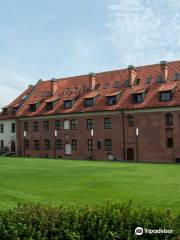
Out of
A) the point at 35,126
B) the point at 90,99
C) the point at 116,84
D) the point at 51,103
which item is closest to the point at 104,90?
the point at 116,84

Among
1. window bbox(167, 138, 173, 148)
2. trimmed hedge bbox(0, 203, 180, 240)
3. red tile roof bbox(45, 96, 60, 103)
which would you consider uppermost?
red tile roof bbox(45, 96, 60, 103)

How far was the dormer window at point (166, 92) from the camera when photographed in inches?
1834

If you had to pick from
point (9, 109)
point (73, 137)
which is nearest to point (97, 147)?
point (73, 137)

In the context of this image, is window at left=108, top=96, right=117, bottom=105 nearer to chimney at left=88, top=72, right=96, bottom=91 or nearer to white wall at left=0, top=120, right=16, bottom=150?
chimney at left=88, top=72, right=96, bottom=91

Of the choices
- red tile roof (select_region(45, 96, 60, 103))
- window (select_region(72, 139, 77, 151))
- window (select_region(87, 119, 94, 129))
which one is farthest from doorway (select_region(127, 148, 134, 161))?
red tile roof (select_region(45, 96, 60, 103))

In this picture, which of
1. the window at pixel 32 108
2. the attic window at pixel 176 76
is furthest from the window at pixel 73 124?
the attic window at pixel 176 76

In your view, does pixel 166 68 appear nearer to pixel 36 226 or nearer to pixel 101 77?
pixel 101 77

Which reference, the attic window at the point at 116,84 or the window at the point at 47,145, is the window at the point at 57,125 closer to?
the window at the point at 47,145

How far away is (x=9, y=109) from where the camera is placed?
6638 cm

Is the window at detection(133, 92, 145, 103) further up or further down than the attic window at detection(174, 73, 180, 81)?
further down

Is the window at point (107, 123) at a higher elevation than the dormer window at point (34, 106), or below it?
below

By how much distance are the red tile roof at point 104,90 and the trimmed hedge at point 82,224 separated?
37.4 meters

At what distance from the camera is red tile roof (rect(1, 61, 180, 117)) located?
48.4 m

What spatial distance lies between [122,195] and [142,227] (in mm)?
7535
